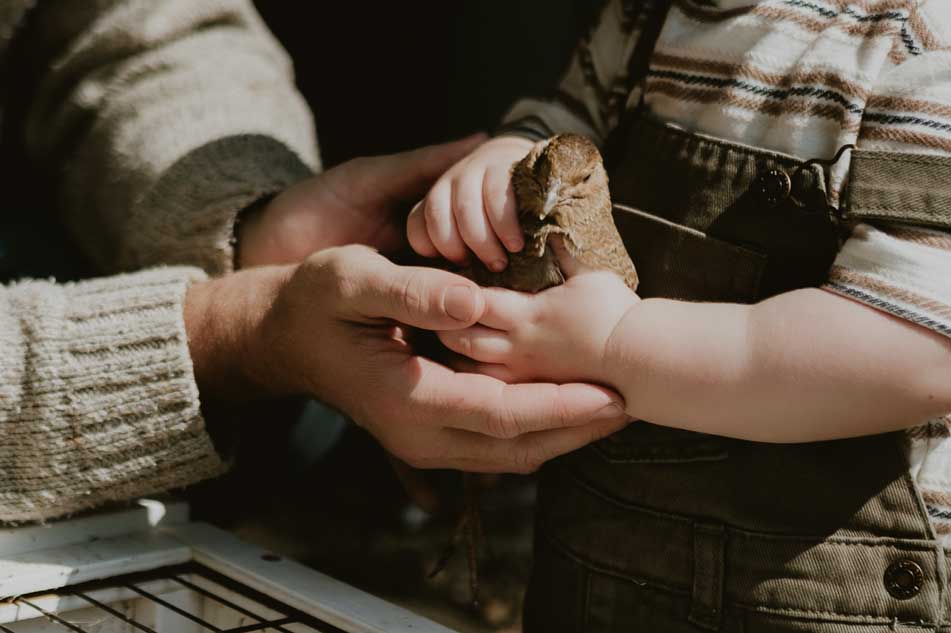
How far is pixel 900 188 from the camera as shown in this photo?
1210 millimetres

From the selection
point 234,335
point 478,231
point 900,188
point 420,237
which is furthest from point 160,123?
point 900,188

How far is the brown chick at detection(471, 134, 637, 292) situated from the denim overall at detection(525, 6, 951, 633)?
7 centimetres

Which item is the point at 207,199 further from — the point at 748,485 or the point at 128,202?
the point at 748,485

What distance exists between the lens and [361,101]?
3.24 metres

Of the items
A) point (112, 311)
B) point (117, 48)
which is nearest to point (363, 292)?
point (112, 311)

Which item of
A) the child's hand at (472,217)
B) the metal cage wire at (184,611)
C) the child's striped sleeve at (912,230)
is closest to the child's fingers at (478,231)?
the child's hand at (472,217)

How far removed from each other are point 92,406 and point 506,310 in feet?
2.21

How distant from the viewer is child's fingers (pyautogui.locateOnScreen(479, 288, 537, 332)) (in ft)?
4.44

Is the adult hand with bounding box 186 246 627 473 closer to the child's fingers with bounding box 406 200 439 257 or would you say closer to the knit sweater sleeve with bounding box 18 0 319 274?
the child's fingers with bounding box 406 200 439 257

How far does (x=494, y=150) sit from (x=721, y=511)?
2.02ft

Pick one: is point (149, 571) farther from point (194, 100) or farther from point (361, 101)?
point (361, 101)

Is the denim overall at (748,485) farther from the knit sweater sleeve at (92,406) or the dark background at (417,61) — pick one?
the dark background at (417,61)

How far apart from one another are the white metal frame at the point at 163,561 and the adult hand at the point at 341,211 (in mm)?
530

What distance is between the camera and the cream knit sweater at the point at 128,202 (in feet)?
5.13
